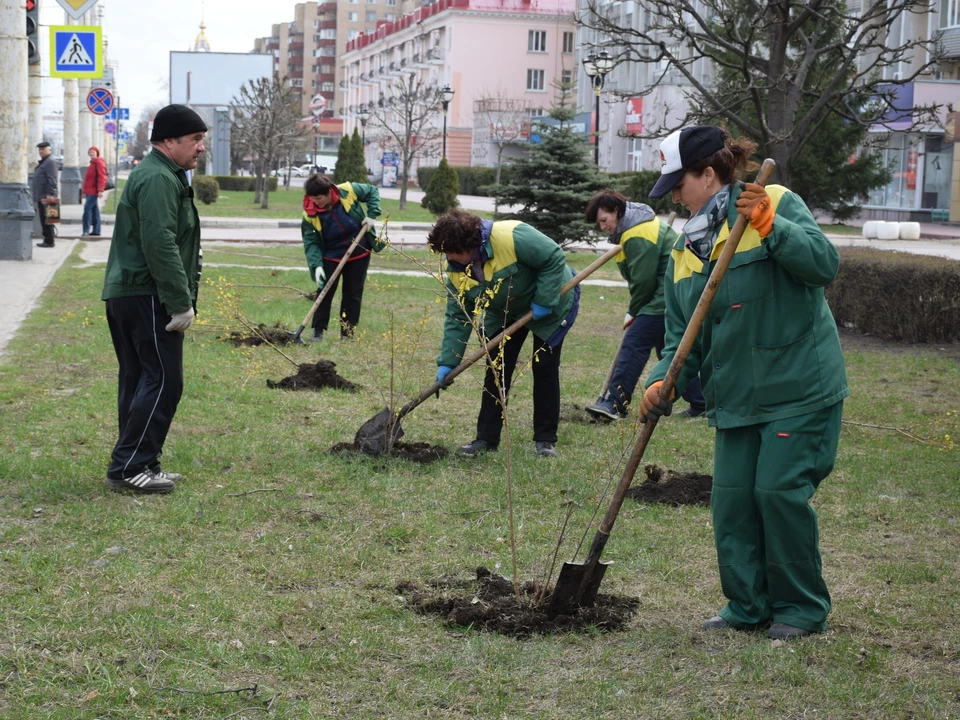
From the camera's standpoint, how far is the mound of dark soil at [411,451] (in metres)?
6.64

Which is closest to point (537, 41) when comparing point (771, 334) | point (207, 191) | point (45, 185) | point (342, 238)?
point (207, 191)

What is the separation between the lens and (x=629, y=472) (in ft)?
13.3

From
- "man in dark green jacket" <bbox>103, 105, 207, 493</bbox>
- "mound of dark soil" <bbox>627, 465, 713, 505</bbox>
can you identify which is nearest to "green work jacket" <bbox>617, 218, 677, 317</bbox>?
"mound of dark soil" <bbox>627, 465, 713, 505</bbox>

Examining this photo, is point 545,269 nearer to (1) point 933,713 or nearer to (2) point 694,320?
(2) point 694,320

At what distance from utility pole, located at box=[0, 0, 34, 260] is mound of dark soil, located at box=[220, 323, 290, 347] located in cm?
800

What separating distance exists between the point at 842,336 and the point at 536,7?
68.2 metres

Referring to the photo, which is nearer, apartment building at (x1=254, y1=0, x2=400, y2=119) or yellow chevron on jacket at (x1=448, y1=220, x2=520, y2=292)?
yellow chevron on jacket at (x1=448, y1=220, x2=520, y2=292)

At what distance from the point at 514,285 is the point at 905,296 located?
7049 mm

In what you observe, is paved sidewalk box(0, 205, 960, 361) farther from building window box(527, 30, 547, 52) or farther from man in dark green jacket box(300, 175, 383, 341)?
building window box(527, 30, 547, 52)

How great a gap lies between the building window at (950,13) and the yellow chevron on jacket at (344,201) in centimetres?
3580

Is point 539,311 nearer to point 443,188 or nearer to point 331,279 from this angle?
point 331,279

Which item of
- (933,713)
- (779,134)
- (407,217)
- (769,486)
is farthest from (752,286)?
(407,217)

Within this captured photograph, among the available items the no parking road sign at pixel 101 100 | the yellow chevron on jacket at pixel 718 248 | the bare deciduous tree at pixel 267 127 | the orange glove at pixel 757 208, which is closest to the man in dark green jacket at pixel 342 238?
the yellow chevron on jacket at pixel 718 248

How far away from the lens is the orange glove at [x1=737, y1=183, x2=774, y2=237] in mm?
3660
